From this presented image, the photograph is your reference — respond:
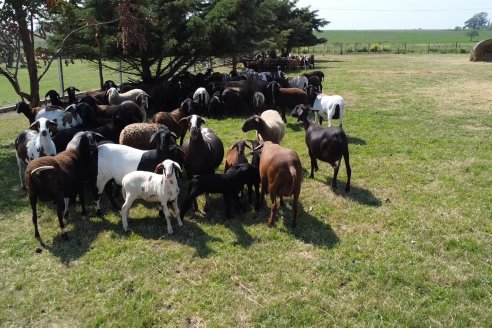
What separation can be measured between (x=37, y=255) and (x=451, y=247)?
546 cm

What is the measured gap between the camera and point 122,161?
6.57m

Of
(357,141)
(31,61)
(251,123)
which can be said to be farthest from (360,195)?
(31,61)

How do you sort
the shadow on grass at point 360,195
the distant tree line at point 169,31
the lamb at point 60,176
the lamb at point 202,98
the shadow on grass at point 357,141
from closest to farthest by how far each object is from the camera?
the lamb at point 60,176
the shadow on grass at point 360,195
the shadow on grass at point 357,141
the lamb at point 202,98
the distant tree line at point 169,31

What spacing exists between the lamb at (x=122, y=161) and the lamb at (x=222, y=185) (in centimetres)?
69

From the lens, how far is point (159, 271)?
5.05 meters

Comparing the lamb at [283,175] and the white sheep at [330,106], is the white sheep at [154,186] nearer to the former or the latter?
the lamb at [283,175]

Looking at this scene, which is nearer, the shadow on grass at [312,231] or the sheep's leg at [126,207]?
the shadow on grass at [312,231]

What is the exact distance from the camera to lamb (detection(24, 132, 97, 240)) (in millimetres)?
5605

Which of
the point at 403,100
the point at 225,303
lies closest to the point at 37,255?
the point at 225,303

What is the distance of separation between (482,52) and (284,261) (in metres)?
44.5

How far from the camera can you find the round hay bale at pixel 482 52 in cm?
4091

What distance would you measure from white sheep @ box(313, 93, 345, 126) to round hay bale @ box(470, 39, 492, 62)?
3666 centimetres

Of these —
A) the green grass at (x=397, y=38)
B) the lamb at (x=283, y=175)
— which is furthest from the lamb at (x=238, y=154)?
the green grass at (x=397, y=38)

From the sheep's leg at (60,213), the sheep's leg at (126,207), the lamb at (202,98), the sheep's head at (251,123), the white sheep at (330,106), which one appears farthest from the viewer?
the lamb at (202,98)
